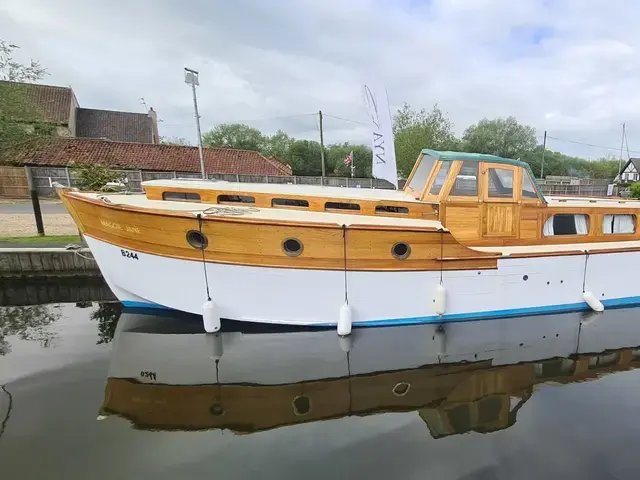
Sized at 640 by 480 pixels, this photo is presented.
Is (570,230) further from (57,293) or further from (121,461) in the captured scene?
(57,293)

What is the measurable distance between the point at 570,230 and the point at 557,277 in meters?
1.00

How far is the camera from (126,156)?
23.5 meters

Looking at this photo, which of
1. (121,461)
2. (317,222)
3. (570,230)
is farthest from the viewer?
Result: (570,230)

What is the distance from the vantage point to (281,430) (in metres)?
3.65

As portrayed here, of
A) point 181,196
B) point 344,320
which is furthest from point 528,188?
point 181,196

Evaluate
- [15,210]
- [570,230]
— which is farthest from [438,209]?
[15,210]

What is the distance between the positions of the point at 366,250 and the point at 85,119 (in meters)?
40.7

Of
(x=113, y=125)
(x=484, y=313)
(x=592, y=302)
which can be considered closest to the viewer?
(x=484, y=313)

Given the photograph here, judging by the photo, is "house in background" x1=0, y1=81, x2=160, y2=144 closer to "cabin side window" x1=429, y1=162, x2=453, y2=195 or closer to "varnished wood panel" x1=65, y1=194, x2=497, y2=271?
"varnished wood panel" x1=65, y1=194, x2=497, y2=271

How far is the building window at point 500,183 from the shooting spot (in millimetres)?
5594

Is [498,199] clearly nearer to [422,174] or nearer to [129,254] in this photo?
[422,174]

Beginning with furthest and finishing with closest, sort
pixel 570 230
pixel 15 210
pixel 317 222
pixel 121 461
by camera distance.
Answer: pixel 15 210 < pixel 570 230 < pixel 317 222 < pixel 121 461

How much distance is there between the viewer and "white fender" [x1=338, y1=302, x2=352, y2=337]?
5.19m

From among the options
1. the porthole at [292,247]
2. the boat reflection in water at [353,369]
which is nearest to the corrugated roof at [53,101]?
the boat reflection in water at [353,369]
